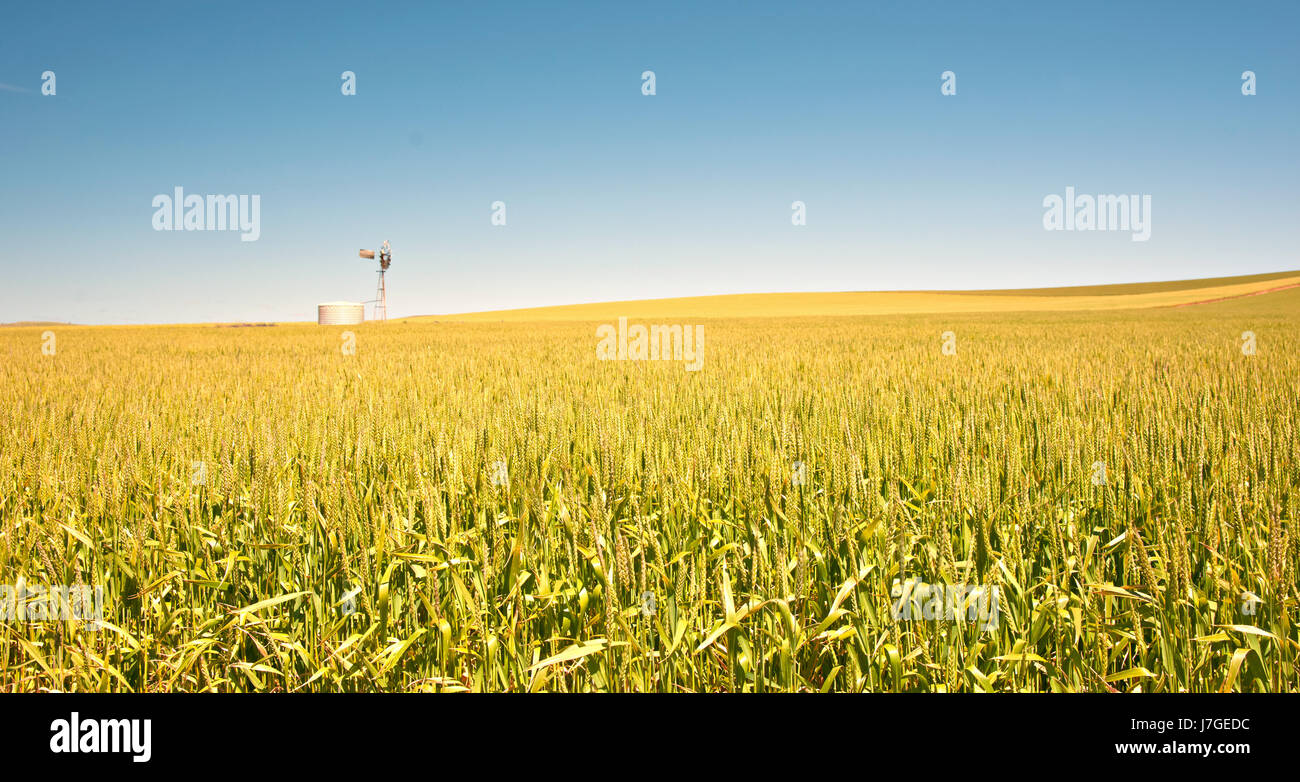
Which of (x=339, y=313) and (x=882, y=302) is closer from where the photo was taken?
(x=339, y=313)

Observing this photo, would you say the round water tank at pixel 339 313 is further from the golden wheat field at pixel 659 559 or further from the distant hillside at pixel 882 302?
the golden wheat field at pixel 659 559

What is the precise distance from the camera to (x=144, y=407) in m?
5.16

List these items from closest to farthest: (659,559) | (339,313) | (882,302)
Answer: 1. (659,559)
2. (339,313)
3. (882,302)

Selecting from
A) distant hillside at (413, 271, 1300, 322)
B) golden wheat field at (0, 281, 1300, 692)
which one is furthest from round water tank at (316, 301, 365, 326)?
golden wheat field at (0, 281, 1300, 692)

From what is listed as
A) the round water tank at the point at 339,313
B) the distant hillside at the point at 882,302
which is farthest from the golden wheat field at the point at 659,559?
the distant hillside at the point at 882,302

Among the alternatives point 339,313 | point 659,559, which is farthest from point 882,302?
point 659,559

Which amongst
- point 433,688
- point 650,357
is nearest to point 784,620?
point 433,688

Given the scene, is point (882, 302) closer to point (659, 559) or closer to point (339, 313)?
point (339, 313)

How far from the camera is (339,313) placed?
4134cm

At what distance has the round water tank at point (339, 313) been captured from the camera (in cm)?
4117

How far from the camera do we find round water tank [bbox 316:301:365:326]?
4117 centimetres

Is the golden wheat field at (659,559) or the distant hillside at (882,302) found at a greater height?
the distant hillside at (882,302)

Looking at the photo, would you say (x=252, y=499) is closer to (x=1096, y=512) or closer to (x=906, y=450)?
(x=906, y=450)

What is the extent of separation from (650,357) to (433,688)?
8.39 m
